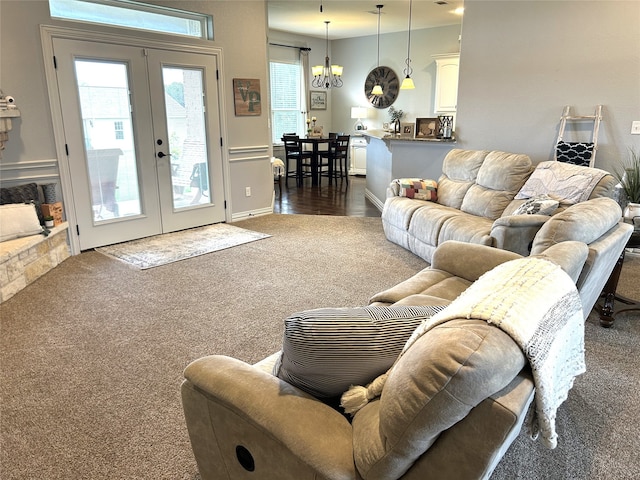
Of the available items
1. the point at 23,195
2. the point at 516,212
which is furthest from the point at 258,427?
the point at 23,195

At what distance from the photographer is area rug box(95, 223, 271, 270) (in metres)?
4.44

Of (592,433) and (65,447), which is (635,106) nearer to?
(592,433)

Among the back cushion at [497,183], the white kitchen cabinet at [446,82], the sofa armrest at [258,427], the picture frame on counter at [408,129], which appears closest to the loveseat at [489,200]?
the back cushion at [497,183]

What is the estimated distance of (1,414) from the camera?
216 centimetres

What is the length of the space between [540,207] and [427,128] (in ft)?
8.73

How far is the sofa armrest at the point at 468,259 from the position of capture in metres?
2.45

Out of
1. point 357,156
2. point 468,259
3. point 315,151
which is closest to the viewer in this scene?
point 468,259

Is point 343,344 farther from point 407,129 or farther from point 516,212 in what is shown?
point 407,129

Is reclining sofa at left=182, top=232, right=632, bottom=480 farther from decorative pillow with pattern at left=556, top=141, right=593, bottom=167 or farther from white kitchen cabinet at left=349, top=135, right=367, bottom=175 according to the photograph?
white kitchen cabinet at left=349, top=135, right=367, bottom=175

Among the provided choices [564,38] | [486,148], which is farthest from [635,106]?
[486,148]

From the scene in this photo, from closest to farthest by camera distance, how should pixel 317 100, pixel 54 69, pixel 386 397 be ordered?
pixel 386 397
pixel 54 69
pixel 317 100

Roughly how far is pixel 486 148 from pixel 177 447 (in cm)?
462

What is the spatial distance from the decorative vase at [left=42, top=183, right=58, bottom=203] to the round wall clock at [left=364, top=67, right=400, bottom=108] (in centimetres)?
723

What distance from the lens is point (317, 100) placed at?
10.4 meters
